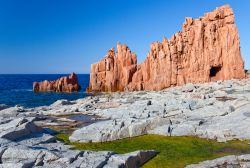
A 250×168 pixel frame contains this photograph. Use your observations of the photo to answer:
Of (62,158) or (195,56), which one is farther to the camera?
(195,56)

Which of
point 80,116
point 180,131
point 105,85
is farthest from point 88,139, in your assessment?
point 105,85

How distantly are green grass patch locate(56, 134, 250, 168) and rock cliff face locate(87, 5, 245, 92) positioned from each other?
8024 centimetres

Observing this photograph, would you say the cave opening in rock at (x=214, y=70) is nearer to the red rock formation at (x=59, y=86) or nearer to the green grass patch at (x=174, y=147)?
the red rock formation at (x=59, y=86)

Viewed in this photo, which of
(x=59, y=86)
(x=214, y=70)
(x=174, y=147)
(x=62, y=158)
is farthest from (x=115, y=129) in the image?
(x=59, y=86)

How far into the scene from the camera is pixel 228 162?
2494cm

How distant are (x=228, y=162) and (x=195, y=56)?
3634 inches

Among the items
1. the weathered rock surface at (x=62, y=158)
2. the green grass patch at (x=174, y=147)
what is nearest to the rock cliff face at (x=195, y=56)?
the green grass patch at (x=174, y=147)

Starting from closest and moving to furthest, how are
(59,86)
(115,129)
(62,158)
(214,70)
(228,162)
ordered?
(62,158) → (228,162) → (115,129) → (214,70) → (59,86)

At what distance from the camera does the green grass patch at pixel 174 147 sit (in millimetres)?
26453

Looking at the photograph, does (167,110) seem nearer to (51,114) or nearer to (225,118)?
(225,118)

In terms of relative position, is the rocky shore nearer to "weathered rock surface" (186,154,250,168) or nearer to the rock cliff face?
"weathered rock surface" (186,154,250,168)

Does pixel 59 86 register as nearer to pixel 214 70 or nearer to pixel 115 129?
pixel 214 70

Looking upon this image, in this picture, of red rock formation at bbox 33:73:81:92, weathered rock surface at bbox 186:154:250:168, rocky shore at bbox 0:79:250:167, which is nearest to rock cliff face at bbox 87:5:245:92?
red rock formation at bbox 33:73:81:92

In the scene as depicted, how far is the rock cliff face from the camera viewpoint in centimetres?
11106
